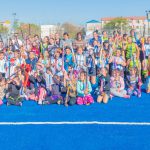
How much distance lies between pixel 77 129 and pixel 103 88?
284 centimetres

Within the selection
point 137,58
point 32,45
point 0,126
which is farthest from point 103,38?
point 0,126

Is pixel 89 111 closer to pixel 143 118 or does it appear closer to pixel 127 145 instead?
pixel 143 118

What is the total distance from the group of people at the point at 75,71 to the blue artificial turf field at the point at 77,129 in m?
0.40

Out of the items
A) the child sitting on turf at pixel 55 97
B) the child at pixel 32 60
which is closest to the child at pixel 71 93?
the child sitting on turf at pixel 55 97

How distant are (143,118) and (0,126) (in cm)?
330

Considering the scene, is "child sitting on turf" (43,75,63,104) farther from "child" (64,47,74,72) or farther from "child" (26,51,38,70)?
"child" (26,51,38,70)

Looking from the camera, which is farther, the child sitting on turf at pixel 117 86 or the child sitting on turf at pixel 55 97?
the child sitting on turf at pixel 117 86

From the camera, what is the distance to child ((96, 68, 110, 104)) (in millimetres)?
9655

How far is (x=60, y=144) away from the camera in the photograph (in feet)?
20.5

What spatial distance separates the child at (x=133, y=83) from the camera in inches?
417

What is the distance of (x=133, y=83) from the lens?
10.6 m

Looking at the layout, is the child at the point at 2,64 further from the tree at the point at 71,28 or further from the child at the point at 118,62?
the tree at the point at 71,28

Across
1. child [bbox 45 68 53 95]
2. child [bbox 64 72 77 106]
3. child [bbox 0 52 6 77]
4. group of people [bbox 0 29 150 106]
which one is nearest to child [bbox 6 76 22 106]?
group of people [bbox 0 29 150 106]

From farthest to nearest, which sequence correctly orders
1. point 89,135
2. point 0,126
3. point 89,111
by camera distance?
1. point 89,111
2. point 0,126
3. point 89,135
